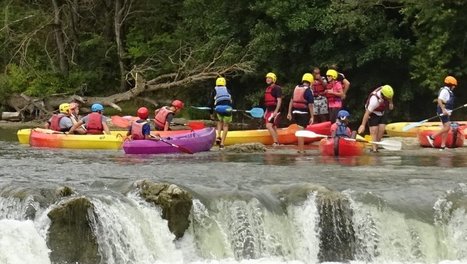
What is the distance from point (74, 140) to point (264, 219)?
6.83 metres

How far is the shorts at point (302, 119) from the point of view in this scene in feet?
53.0

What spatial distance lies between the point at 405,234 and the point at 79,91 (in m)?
19.8

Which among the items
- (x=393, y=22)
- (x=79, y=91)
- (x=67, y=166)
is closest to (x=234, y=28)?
(x=393, y=22)

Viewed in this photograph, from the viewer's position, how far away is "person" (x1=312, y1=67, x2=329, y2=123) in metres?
16.1

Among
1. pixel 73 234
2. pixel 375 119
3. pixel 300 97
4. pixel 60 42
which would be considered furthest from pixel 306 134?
pixel 60 42

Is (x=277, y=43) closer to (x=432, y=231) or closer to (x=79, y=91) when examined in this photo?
(x=79, y=91)

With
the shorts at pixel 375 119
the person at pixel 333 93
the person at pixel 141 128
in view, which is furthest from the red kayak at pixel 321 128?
the person at pixel 141 128

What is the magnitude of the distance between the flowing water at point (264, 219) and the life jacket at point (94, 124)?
4.35m

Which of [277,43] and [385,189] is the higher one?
[277,43]

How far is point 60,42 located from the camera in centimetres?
3002

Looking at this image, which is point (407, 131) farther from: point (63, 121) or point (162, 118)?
point (63, 121)

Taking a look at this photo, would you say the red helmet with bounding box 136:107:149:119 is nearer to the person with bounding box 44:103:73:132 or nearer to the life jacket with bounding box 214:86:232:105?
the life jacket with bounding box 214:86:232:105

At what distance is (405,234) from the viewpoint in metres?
10.6

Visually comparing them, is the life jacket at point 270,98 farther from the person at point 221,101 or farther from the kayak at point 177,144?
the kayak at point 177,144
